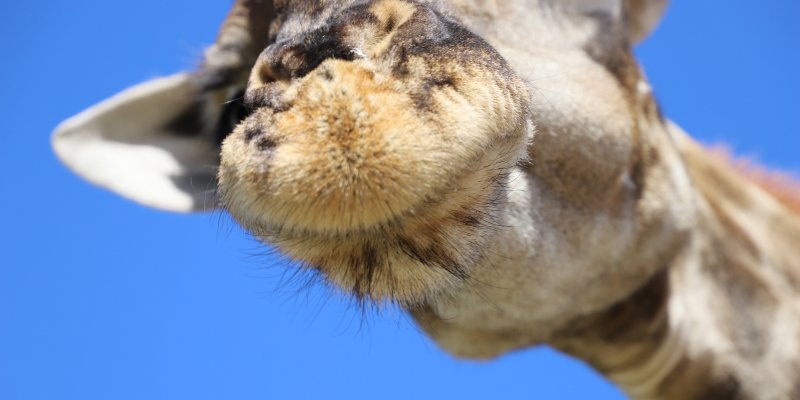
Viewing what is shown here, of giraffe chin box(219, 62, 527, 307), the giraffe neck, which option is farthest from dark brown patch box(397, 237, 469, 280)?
the giraffe neck

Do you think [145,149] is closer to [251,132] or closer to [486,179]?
[251,132]

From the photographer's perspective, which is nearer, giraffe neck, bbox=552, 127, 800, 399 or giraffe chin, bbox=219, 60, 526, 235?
giraffe chin, bbox=219, 60, 526, 235

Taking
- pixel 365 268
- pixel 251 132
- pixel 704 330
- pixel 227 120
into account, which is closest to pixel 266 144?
pixel 251 132

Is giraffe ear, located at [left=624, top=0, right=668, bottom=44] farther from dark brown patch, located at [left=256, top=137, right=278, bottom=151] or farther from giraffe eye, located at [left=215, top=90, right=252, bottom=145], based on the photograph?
dark brown patch, located at [left=256, top=137, right=278, bottom=151]

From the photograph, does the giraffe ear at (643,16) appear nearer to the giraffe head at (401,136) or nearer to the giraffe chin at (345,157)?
the giraffe head at (401,136)

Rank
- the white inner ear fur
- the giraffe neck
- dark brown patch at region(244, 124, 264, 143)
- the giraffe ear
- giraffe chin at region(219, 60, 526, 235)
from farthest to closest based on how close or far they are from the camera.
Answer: the giraffe ear, the giraffe neck, the white inner ear fur, dark brown patch at region(244, 124, 264, 143), giraffe chin at region(219, 60, 526, 235)

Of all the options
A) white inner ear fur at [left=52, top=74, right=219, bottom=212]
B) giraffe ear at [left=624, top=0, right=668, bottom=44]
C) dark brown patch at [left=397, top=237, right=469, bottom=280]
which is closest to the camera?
dark brown patch at [left=397, top=237, right=469, bottom=280]

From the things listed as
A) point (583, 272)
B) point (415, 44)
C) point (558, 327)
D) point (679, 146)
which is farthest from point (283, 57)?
point (679, 146)
